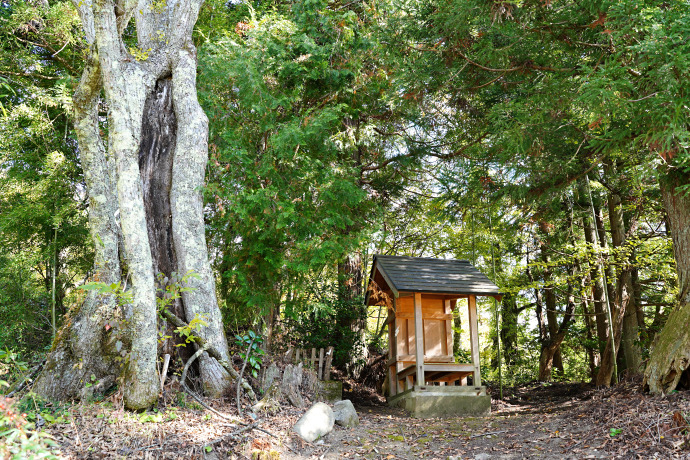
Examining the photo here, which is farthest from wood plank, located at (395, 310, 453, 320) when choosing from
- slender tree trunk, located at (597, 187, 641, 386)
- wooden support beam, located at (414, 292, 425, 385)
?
slender tree trunk, located at (597, 187, 641, 386)

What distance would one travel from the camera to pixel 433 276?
10281 mm

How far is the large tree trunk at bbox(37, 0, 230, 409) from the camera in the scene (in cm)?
460

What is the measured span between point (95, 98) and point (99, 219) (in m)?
1.41

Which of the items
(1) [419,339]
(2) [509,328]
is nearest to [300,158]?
(1) [419,339]

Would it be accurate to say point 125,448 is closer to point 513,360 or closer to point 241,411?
point 241,411

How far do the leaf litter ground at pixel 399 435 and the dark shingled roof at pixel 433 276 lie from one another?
2.88 metres

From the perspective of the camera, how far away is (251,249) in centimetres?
794

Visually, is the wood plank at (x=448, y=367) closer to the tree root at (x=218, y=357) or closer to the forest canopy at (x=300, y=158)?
the forest canopy at (x=300, y=158)

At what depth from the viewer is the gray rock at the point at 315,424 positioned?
5.57 m

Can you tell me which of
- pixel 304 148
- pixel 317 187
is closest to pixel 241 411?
pixel 317 187

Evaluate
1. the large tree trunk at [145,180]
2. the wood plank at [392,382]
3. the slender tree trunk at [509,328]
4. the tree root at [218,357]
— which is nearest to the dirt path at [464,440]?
the tree root at [218,357]

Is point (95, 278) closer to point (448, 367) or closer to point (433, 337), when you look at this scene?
point (448, 367)

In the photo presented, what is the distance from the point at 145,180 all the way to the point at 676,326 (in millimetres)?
7354

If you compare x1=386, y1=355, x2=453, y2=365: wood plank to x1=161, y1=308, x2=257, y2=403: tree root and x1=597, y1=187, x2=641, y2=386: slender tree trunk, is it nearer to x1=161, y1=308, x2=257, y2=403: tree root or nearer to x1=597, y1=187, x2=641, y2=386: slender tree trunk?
x1=597, y1=187, x2=641, y2=386: slender tree trunk
